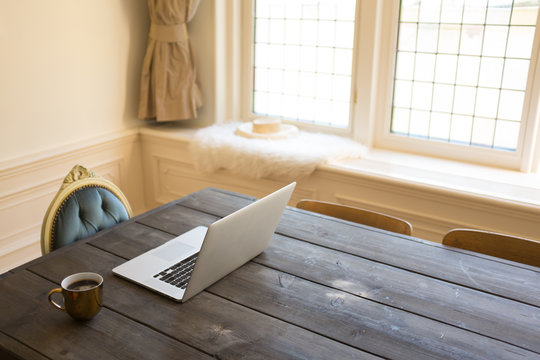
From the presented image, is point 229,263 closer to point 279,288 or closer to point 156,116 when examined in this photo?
point 279,288

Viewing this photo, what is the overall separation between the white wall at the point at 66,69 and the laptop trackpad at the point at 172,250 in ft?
4.71

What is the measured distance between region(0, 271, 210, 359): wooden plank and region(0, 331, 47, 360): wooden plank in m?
0.01

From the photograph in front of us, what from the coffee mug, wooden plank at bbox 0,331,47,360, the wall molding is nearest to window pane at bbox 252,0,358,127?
the wall molding

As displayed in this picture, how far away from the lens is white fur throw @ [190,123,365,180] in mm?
2812

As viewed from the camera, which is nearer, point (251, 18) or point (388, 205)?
point (388, 205)

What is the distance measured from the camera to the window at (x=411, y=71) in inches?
106

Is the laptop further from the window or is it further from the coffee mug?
the window

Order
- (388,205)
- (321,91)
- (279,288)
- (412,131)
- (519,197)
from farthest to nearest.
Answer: (321,91), (412,131), (388,205), (519,197), (279,288)

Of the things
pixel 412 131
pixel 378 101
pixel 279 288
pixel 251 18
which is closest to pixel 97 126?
pixel 251 18

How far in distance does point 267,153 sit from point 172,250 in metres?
1.29

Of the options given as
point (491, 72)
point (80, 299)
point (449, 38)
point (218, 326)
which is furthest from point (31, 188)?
point (491, 72)

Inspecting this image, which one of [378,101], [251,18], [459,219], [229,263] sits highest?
[251,18]

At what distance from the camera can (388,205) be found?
269cm

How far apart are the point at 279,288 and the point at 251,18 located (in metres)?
2.32
